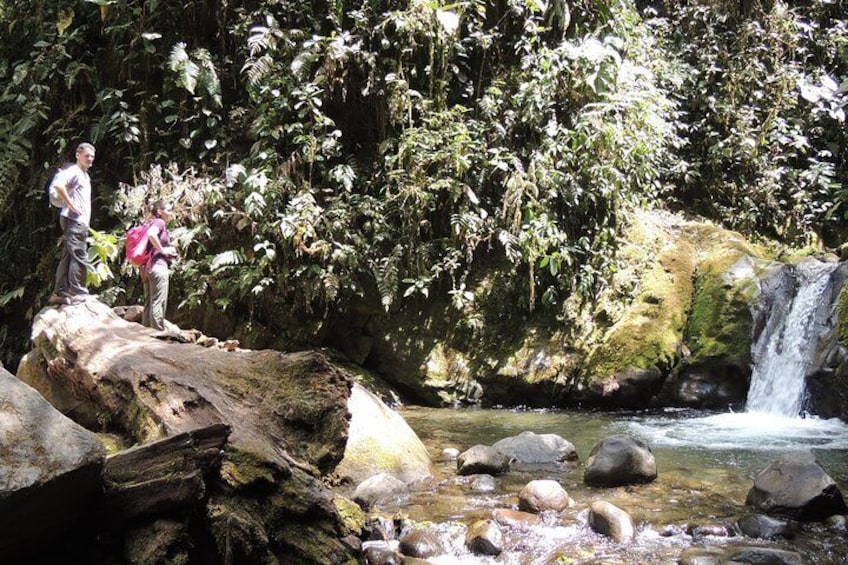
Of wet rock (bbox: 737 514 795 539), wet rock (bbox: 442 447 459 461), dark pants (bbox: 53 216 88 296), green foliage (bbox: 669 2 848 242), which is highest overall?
green foliage (bbox: 669 2 848 242)

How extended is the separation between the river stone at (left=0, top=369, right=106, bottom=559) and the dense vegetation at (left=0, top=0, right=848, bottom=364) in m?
6.55

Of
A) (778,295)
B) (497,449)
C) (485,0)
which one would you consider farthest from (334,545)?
(485,0)

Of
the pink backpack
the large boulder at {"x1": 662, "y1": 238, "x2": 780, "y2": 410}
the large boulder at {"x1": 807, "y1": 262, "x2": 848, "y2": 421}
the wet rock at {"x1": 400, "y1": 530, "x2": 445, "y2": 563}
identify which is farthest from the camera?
the large boulder at {"x1": 662, "y1": 238, "x2": 780, "y2": 410}

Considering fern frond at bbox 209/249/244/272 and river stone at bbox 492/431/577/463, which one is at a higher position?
fern frond at bbox 209/249/244/272

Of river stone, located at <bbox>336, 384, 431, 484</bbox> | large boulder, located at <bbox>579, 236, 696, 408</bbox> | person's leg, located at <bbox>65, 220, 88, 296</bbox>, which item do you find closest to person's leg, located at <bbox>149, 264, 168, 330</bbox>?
person's leg, located at <bbox>65, 220, 88, 296</bbox>

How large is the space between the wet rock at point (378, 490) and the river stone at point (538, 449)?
125 centimetres

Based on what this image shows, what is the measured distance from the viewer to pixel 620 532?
4.56m

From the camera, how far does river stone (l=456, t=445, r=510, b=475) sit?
6.07 m

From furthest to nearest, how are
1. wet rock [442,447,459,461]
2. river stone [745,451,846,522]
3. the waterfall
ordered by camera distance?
the waterfall < wet rock [442,447,459,461] < river stone [745,451,846,522]

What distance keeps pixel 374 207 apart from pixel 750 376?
18.5 feet

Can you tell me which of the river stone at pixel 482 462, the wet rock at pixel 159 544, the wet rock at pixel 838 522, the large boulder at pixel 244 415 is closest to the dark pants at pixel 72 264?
the large boulder at pixel 244 415

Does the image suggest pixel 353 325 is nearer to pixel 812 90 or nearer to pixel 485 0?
pixel 485 0

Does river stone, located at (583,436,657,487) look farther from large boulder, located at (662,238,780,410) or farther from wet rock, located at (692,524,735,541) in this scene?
large boulder, located at (662,238,780,410)

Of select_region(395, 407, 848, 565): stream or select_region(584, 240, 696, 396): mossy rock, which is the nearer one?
select_region(395, 407, 848, 565): stream
